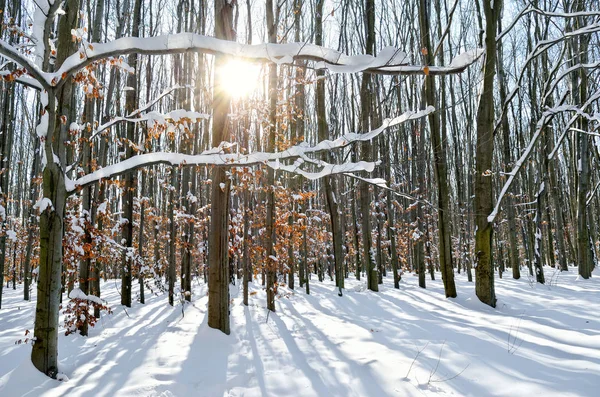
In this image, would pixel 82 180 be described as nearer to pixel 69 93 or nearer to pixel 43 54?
pixel 69 93

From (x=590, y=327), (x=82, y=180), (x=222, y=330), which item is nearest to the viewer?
(x=82, y=180)

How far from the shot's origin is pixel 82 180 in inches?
167

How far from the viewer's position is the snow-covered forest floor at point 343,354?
371 centimetres

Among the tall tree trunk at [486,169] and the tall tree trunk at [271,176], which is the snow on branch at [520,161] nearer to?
the tall tree trunk at [486,169]

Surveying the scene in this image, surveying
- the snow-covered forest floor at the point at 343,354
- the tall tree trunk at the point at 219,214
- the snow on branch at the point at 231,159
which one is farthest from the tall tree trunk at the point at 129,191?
the snow on branch at the point at 231,159

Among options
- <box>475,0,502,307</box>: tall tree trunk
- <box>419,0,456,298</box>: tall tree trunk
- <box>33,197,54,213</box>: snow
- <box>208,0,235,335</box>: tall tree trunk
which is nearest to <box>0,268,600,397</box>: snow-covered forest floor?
<box>208,0,235,335</box>: tall tree trunk

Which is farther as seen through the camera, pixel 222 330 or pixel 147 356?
pixel 222 330

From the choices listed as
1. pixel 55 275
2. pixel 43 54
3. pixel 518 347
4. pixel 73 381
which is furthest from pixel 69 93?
pixel 518 347

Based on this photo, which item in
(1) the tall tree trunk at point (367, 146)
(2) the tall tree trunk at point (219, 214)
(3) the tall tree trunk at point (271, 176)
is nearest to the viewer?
(2) the tall tree trunk at point (219, 214)

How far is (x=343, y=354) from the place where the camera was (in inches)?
196

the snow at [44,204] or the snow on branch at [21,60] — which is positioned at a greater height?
the snow on branch at [21,60]

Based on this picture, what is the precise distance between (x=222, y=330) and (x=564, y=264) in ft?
55.0

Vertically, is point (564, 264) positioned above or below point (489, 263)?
below

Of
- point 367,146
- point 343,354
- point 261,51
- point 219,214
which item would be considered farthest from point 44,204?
point 367,146
